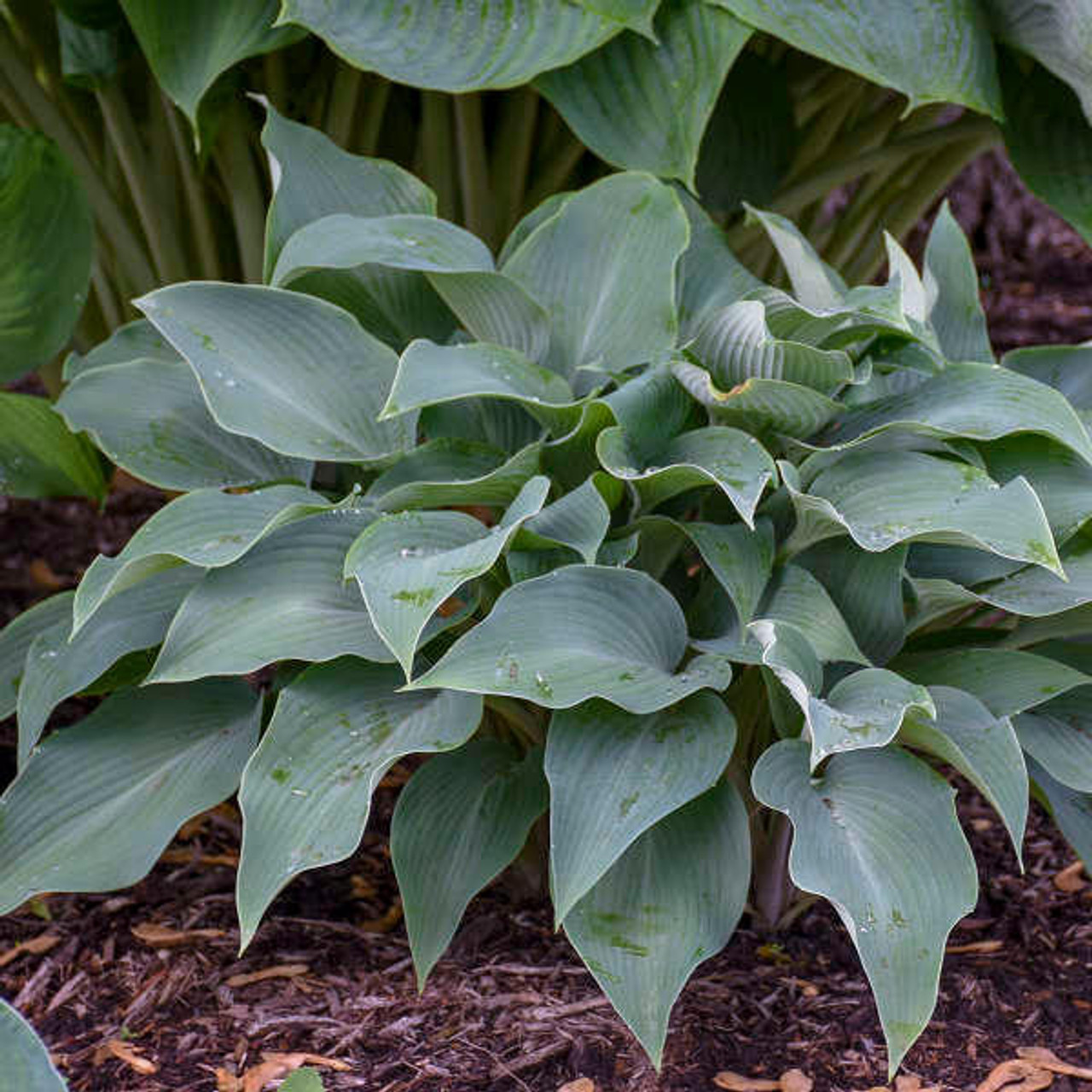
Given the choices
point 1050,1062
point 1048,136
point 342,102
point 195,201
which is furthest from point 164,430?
point 1048,136

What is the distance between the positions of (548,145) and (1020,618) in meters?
1.16

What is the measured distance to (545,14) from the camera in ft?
5.80

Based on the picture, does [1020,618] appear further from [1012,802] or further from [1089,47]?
[1089,47]

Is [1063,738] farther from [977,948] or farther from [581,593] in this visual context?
[581,593]

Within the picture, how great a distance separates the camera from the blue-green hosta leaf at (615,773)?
4.15 ft

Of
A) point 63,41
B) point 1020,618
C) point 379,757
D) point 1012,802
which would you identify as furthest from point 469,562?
point 63,41

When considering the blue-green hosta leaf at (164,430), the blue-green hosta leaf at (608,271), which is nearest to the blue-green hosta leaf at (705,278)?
the blue-green hosta leaf at (608,271)

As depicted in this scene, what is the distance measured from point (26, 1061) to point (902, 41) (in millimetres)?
1489

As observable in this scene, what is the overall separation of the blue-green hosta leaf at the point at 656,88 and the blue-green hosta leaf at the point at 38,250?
0.61m

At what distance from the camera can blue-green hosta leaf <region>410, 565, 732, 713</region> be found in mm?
1293

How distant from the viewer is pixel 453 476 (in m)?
1.56

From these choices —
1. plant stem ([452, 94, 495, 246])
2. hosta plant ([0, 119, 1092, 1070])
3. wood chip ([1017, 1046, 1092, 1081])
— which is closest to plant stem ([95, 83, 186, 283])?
plant stem ([452, 94, 495, 246])

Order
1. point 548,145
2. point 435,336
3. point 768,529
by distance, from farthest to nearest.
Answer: point 548,145
point 435,336
point 768,529

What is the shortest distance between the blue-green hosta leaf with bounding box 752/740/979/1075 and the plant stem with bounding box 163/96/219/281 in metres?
1.47
